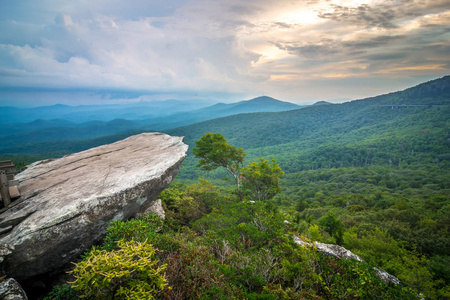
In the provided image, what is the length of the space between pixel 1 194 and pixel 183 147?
754cm

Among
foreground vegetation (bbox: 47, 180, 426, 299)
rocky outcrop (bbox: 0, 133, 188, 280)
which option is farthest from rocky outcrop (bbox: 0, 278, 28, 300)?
rocky outcrop (bbox: 0, 133, 188, 280)

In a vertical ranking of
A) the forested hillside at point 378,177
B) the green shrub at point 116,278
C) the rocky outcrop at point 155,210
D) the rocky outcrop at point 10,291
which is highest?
the green shrub at point 116,278

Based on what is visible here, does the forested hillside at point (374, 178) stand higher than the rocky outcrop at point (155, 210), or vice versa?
the rocky outcrop at point (155, 210)

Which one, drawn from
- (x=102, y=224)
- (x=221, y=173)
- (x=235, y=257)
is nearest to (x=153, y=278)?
(x=235, y=257)

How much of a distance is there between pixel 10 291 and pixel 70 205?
2.49m

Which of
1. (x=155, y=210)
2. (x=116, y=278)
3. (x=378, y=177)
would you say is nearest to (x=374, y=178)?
(x=378, y=177)

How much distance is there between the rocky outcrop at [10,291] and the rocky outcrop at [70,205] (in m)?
1.23

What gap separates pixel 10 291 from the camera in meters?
4.36

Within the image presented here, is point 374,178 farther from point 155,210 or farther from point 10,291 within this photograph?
point 10,291

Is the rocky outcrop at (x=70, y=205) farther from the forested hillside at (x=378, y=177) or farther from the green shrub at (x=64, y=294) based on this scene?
the forested hillside at (x=378, y=177)

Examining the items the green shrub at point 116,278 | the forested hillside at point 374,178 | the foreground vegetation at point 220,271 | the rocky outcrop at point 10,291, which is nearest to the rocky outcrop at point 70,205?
the foreground vegetation at point 220,271

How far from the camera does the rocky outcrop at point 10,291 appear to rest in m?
4.27

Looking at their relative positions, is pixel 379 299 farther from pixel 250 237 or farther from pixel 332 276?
pixel 250 237

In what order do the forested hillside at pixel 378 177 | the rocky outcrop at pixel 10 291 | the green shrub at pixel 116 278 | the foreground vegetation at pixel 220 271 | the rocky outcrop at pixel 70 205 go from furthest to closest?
the forested hillside at pixel 378 177, the rocky outcrop at pixel 70 205, the rocky outcrop at pixel 10 291, the foreground vegetation at pixel 220 271, the green shrub at pixel 116 278
